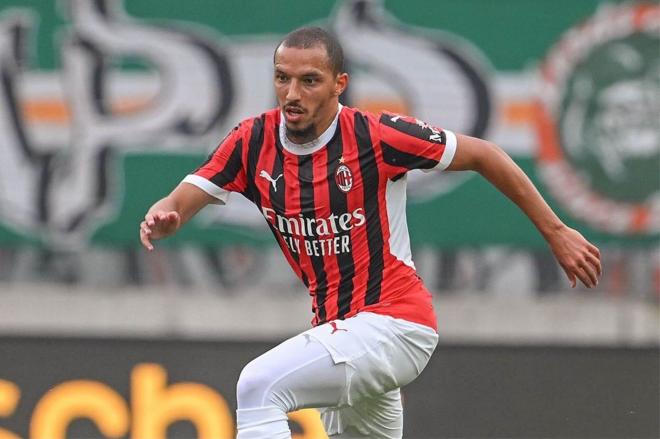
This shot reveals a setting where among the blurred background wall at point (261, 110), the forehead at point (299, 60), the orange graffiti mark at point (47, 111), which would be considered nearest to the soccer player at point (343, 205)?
the forehead at point (299, 60)

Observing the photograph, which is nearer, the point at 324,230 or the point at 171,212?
the point at 171,212

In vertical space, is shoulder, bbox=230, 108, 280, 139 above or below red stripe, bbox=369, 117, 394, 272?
above

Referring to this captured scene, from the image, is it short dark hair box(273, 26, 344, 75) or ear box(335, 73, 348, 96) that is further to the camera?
ear box(335, 73, 348, 96)

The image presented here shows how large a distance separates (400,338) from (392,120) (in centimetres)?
79

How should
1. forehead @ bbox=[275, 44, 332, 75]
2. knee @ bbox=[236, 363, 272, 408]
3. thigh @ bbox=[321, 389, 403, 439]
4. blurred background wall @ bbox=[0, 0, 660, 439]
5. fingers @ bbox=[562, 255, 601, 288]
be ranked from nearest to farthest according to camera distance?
knee @ bbox=[236, 363, 272, 408], forehead @ bbox=[275, 44, 332, 75], fingers @ bbox=[562, 255, 601, 288], thigh @ bbox=[321, 389, 403, 439], blurred background wall @ bbox=[0, 0, 660, 439]

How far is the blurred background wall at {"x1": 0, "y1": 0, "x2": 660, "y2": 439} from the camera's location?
8.93 metres

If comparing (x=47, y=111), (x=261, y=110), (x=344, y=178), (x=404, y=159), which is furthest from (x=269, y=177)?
(x=47, y=111)

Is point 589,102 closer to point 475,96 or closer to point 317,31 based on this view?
point 475,96

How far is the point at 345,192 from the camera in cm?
546

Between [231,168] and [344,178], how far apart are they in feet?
1.44

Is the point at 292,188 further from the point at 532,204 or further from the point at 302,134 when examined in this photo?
the point at 532,204

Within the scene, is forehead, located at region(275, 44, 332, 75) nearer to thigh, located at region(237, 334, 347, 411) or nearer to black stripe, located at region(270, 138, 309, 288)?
black stripe, located at region(270, 138, 309, 288)

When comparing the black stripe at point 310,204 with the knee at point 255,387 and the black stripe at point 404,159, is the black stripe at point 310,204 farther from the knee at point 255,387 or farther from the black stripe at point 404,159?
the knee at point 255,387

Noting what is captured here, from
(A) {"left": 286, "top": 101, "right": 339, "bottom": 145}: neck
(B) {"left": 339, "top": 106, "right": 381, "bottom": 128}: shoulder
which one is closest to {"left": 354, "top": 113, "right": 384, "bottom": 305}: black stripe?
(B) {"left": 339, "top": 106, "right": 381, "bottom": 128}: shoulder
